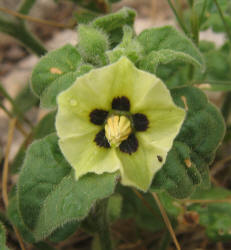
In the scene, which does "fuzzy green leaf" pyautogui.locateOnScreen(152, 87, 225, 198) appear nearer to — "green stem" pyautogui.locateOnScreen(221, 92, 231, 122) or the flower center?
the flower center

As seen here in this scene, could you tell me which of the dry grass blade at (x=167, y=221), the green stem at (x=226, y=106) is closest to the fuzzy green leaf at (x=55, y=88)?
the dry grass blade at (x=167, y=221)

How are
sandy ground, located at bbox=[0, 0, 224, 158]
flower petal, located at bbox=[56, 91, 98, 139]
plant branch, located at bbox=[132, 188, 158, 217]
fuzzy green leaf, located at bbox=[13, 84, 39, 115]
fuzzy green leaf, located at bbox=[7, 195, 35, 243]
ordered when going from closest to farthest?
flower petal, located at bbox=[56, 91, 98, 139], fuzzy green leaf, located at bbox=[7, 195, 35, 243], plant branch, located at bbox=[132, 188, 158, 217], fuzzy green leaf, located at bbox=[13, 84, 39, 115], sandy ground, located at bbox=[0, 0, 224, 158]

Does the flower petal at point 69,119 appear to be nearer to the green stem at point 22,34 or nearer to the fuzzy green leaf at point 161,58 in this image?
the fuzzy green leaf at point 161,58

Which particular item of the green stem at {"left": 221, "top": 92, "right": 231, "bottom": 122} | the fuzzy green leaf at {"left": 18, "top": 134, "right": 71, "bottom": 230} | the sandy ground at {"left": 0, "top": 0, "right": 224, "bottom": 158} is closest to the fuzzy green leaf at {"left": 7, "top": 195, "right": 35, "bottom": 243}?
the fuzzy green leaf at {"left": 18, "top": 134, "right": 71, "bottom": 230}

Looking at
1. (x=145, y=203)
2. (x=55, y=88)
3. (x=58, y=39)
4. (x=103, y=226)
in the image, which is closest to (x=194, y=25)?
(x=55, y=88)

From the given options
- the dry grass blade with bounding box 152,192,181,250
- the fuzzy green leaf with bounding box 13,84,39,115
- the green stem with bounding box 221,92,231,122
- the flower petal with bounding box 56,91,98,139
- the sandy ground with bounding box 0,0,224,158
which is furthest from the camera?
the sandy ground with bounding box 0,0,224,158

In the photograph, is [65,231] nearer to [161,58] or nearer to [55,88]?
[55,88]
